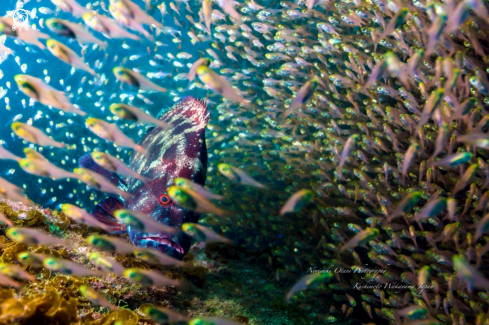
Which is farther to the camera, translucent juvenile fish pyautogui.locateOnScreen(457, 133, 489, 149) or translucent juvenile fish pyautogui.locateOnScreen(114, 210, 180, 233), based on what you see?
translucent juvenile fish pyautogui.locateOnScreen(457, 133, 489, 149)

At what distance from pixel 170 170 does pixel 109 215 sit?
3.53 feet

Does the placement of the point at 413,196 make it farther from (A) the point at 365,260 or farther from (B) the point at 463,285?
(A) the point at 365,260

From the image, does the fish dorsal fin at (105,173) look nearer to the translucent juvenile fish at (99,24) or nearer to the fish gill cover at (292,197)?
the fish gill cover at (292,197)

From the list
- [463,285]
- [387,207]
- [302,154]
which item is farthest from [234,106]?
[463,285]

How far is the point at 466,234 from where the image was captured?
12.3 feet

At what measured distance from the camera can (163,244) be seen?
3.03 metres

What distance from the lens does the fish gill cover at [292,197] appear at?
2801 mm

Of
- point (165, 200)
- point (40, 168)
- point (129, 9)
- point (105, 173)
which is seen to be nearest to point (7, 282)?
point (40, 168)

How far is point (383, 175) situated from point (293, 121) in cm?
231

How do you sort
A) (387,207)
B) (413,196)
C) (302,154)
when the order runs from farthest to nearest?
1. (302,154)
2. (387,207)
3. (413,196)

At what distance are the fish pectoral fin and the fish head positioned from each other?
28cm

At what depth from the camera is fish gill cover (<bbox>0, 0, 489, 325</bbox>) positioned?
2.80 meters

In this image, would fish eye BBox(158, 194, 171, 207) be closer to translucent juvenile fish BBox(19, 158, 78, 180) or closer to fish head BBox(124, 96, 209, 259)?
fish head BBox(124, 96, 209, 259)

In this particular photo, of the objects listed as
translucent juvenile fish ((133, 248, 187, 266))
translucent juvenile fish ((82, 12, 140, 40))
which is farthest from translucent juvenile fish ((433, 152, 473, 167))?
translucent juvenile fish ((82, 12, 140, 40))
